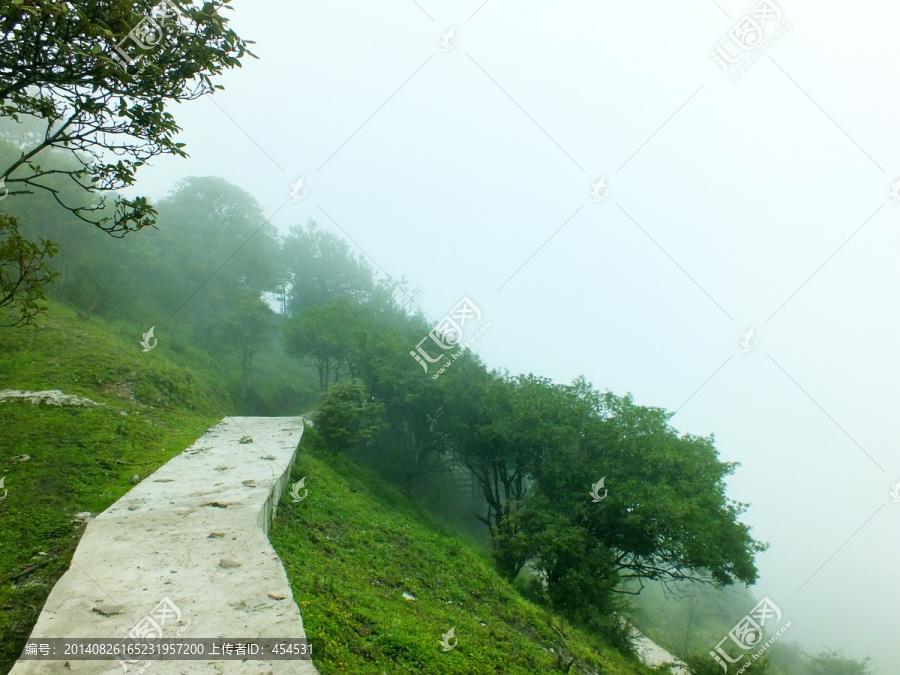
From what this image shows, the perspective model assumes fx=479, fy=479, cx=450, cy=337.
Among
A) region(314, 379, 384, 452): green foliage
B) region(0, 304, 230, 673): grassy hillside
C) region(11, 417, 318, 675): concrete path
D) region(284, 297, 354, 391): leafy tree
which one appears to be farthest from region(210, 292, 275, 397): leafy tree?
region(11, 417, 318, 675): concrete path

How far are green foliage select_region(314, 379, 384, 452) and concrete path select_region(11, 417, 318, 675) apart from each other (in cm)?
870

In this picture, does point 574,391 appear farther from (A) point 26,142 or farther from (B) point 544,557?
(A) point 26,142

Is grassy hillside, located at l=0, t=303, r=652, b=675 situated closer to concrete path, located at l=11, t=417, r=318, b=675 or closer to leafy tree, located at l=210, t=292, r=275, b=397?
concrete path, located at l=11, t=417, r=318, b=675

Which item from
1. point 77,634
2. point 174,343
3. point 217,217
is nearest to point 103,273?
point 174,343

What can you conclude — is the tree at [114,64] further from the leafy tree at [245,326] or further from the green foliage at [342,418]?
the leafy tree at [245,326]

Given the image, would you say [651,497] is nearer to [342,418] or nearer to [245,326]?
[342,418]

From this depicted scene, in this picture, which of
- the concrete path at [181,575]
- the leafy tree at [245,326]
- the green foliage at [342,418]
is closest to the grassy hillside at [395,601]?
the concrete path at [181,575]

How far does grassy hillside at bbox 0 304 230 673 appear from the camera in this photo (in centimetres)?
603

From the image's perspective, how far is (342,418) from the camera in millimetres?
18047

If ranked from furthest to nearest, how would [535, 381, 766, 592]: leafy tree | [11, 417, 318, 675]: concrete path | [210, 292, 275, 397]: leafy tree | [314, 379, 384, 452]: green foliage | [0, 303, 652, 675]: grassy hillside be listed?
[210, 292, 275, 397]: leafy tree
[314, 379, 384, 452]: green foliage
[535, 381, 766, 592]: leafy tree
[0, 303, 652, 675]: grassy hillside
[11, 417, 318, 675]: concrete path

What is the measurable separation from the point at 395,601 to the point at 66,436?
7.81m

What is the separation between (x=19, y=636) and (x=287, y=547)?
3557mm

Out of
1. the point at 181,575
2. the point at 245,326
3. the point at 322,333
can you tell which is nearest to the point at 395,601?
the point at 181,575

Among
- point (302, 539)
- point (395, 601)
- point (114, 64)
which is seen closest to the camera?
point (114, 64)
